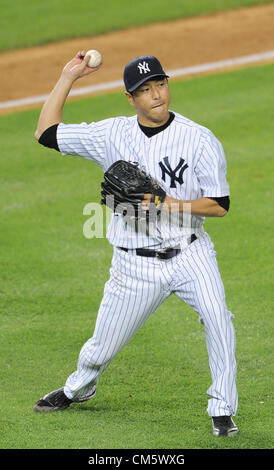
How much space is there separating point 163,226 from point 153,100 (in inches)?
25.2

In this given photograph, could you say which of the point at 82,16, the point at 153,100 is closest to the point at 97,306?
the point at 153,100

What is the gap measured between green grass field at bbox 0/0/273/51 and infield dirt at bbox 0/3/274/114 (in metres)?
0.23

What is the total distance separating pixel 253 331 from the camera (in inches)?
244

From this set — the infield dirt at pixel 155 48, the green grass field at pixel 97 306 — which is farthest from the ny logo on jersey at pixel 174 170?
the infield dirt at pixel 155 48

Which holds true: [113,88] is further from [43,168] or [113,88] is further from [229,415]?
[229,415]

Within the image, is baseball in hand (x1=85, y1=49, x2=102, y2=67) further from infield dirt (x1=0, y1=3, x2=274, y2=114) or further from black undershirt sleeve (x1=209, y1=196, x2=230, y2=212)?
infield dirt (x1=0, y1=3, x2=274, y2=114)

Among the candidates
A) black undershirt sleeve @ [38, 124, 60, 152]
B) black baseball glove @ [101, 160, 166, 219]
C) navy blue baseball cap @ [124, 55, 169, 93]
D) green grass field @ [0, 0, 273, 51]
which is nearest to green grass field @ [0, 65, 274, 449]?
black baseball glove @ [101, 160, 166, 219]

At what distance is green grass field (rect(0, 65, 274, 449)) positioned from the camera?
4.90 meters

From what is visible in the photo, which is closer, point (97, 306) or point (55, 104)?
point (55, 104)

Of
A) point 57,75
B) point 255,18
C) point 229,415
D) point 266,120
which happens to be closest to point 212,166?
point 229,415

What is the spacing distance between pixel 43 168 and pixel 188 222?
5.01 metres

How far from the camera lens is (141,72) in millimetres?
4652

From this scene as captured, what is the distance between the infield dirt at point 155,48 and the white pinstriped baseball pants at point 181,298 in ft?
26.2

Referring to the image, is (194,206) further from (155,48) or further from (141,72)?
(155,48)
